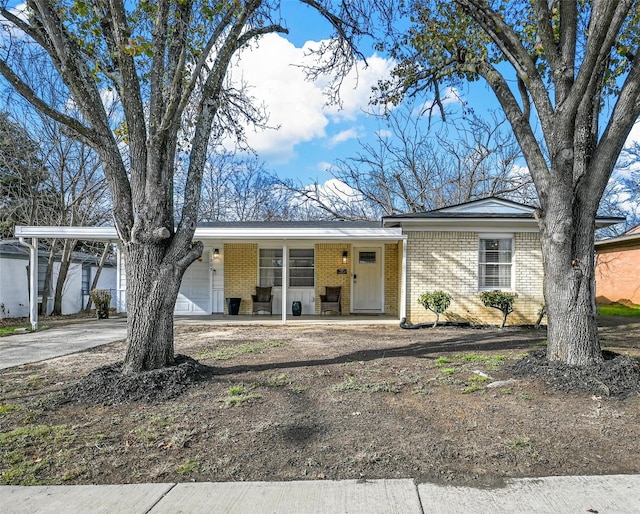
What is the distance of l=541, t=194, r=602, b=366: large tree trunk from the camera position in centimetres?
500

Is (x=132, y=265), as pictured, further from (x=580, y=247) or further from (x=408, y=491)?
(x=580, y=247)

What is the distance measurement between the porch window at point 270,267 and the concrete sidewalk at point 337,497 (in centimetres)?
1050

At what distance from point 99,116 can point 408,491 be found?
16.9 feet

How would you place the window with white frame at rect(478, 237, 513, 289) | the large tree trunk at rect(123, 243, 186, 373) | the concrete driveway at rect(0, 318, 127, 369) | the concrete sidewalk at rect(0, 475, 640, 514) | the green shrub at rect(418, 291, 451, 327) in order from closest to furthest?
the concrete sidewalk at rect(0, 475, 640, 514) → the large tree trunk at rect(123, 243, 186, 373) → the concrete driveway at rect(0, 318, 127, 369) → the green shrub at rect(418, 291, 451, 327) → the window with white frame at rect(478, 237, 513, 289)

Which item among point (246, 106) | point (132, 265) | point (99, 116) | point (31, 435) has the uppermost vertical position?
point (246, 106)

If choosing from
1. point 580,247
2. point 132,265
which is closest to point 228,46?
point 132,265

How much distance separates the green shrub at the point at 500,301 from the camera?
10.2 meters

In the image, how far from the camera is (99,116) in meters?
5.05

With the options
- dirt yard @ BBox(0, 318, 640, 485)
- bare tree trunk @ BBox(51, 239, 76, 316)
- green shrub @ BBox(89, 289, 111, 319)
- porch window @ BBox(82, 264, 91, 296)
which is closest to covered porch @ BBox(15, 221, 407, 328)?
green shrub @ BBox(89, 289, 111, 319)

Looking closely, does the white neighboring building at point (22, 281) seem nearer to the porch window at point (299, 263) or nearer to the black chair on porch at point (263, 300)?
the black chair on porch at point (263, 300)

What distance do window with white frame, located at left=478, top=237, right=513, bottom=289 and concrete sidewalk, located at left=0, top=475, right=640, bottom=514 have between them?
8.64 metres

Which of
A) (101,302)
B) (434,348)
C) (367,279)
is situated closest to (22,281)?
(101,302)

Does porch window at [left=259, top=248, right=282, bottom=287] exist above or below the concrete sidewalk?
Result: above

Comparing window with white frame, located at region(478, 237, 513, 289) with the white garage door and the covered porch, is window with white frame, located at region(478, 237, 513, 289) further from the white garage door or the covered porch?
the white garage door
